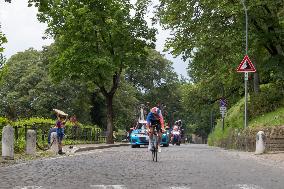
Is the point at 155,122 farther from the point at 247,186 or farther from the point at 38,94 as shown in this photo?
the point at 38,94

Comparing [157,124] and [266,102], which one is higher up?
[266,102]

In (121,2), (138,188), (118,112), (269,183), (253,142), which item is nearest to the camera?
(138,188)

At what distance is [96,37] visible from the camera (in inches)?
1690

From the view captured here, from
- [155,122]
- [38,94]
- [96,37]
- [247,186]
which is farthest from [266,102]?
[38,94]

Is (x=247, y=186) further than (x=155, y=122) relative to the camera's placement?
No

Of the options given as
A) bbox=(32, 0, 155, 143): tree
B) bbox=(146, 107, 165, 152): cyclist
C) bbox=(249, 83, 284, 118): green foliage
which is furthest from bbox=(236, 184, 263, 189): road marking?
bbox=(32, 0, 155, 143): tree

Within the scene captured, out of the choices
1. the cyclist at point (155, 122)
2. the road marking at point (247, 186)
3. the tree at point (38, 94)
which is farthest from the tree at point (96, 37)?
the road marking at point (247, 186)

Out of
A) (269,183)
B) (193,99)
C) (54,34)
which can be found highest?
(54,34)

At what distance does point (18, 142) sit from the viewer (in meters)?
23.4

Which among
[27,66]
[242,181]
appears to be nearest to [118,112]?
[27,66]

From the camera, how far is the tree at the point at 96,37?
137ft

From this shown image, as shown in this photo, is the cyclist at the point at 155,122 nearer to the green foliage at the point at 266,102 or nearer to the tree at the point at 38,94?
the green foliage at the point at 266,102

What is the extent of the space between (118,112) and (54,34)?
2940 cm

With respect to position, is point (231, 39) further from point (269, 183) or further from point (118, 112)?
point (118, 112)
